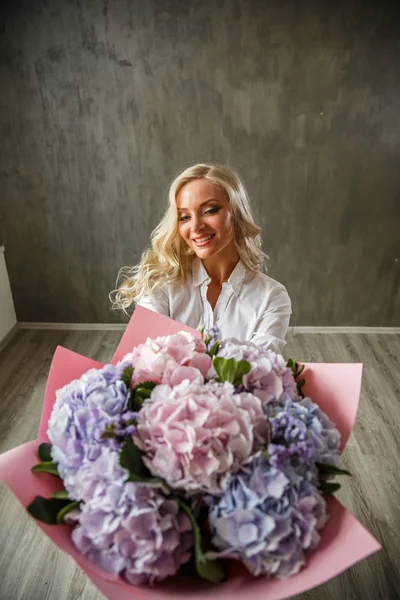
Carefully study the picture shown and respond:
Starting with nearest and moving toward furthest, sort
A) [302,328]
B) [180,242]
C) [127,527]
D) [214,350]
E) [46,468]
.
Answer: [127,527] < [46,468] < [214,350] < [180,242] < [302,328]

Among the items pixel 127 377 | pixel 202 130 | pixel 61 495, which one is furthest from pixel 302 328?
pixel 61 495

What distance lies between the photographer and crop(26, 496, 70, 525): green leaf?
0.55 m

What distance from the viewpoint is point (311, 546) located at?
1.82 ft

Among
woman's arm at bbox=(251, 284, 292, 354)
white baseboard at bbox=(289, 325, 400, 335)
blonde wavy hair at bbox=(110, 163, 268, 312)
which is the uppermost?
blonde wavy hair at bbox=(110, 163, 268, 312)

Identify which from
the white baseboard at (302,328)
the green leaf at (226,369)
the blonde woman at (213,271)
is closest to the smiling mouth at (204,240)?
the blonde woman at (213,271)

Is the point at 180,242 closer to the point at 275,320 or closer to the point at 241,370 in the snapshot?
the point at 275,320

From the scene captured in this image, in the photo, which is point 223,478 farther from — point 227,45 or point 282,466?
point 227,45

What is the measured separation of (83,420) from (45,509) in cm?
12

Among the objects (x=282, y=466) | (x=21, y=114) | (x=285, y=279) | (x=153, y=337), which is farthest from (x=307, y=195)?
(x=282, y=466)

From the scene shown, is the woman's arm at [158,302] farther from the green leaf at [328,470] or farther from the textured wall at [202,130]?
the textured wall at [202,130]

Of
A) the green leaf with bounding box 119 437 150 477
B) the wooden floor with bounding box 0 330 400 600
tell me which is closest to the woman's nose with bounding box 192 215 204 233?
the green leaf with bounding box 119 437 150 477

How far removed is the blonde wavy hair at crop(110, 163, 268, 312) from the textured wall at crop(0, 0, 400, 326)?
137 centimetres

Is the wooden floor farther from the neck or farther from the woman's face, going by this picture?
the woman's face

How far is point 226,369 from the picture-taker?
2.14ft
